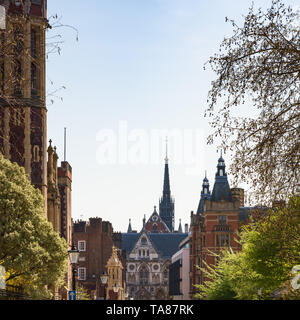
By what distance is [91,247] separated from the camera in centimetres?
10256

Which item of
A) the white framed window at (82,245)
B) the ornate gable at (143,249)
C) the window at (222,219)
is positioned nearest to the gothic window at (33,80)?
the white framed window at (82,245)

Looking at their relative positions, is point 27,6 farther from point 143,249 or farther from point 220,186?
point 143,249

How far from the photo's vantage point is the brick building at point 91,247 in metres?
99.8

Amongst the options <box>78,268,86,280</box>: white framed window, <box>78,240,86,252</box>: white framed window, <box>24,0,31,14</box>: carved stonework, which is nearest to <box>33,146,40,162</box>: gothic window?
<box>24,0,31,14</box>: carved stonework

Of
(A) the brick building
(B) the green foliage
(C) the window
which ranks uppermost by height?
(C) the window

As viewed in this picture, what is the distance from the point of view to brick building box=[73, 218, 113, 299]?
99.8 m

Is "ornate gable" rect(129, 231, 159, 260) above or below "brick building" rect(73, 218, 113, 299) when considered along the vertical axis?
above

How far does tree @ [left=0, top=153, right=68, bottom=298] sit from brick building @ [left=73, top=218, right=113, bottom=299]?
58125 mm

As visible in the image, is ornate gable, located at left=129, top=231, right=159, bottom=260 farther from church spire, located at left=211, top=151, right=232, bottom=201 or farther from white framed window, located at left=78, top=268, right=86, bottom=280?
white framed window, located at left=78, top=268, right=86, bottom=280

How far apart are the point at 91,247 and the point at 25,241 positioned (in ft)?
211

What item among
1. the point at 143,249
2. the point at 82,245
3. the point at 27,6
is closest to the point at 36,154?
the point at 27,6

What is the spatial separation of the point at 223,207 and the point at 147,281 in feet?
324

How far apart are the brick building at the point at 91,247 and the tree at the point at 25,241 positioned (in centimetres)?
5812
